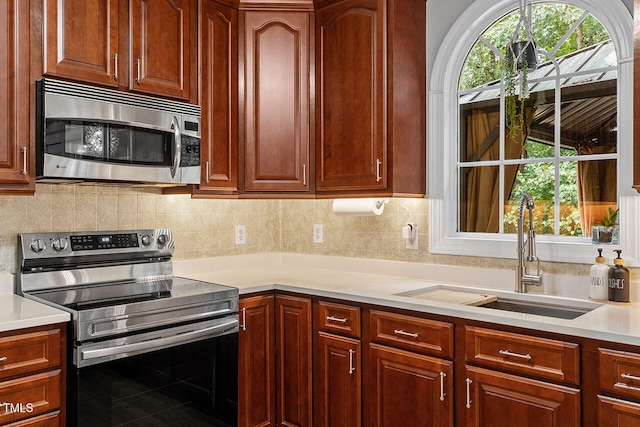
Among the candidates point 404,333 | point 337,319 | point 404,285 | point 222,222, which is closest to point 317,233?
point 222,222

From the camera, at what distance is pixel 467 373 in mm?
2039

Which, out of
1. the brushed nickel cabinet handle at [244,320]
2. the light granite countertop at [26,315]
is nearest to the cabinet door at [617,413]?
the brushed nickel cabinet handle at [244,320]

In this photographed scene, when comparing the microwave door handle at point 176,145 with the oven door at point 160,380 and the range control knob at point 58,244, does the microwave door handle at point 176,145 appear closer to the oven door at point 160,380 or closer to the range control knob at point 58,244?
the range control knob at point 58,244

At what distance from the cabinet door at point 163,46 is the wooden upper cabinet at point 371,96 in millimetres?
700

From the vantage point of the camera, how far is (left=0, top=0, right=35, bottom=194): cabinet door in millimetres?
2076

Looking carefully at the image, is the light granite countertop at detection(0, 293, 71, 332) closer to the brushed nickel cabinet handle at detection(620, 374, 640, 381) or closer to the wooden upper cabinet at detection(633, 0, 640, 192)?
the brushed nickel cabinet handle at detection(620, 374, 640, 381)

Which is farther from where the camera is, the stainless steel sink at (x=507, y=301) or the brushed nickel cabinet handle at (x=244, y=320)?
the brushed nickel cabinet handle at (x=244, y=320)

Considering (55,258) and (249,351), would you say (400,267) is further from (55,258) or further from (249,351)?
(55,258)

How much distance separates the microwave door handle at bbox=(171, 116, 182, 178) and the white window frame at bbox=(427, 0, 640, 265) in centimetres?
130

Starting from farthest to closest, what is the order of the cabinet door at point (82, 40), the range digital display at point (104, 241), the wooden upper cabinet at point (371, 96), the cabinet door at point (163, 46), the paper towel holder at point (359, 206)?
1. the paper towel holder at point (359, 206)
2. the wooden upper cabinet at point (371, 96)
3. the range digital display at point (104, 241)
4. the cabinet door at point (163, 46)
5. the cabinet door at point (82, 40)

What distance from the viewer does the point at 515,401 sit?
192 cm

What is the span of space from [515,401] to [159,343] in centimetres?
140

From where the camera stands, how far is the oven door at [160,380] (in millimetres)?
1990

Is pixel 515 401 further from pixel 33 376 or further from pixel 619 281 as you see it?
pixel 33 376
